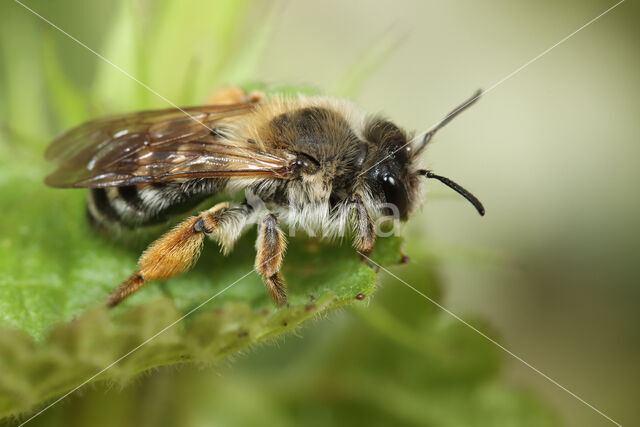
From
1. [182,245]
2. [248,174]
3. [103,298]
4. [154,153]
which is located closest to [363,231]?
[248,174]

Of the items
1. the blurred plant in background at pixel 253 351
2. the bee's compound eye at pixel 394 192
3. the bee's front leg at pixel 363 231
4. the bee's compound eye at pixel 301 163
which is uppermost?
the bee's compound eye at pixel 394 192

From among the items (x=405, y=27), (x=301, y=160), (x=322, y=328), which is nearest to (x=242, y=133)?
(x=301, y=160)

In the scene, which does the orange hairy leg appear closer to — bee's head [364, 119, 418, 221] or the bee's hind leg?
the bee's hind leg

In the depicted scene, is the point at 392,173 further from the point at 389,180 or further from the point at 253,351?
the point at 253,351

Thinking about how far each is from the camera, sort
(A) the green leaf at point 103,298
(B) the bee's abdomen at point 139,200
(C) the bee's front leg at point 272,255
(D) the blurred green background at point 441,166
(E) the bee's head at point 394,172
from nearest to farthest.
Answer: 1. (A) the green leaf at point 103,298
2. (C) the bee's front leg at point 272,255
3. (E) the bee's head at point 394,172
4. (B) the bee's abdomen at point 139,200
5. (D) the blurred green background at point 441,166

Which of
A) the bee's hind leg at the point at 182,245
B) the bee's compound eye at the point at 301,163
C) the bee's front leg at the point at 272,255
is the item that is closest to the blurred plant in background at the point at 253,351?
the bee's hind leg at the point at 182,245

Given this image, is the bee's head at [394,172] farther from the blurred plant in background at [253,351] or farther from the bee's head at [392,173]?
the blurred plant in background at [253,351]

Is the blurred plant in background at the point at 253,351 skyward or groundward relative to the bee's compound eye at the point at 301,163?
groundward
